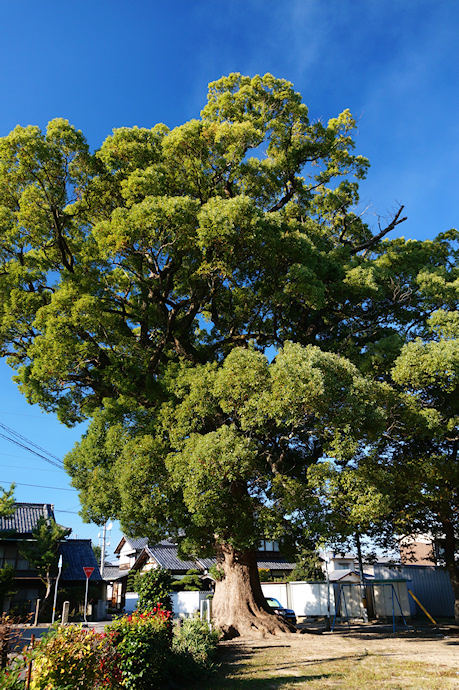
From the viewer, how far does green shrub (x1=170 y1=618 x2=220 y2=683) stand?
7.78 metres

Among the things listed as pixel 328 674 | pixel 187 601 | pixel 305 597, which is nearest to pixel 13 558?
pixel 187 601

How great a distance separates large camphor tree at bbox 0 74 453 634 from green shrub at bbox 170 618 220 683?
2033mm

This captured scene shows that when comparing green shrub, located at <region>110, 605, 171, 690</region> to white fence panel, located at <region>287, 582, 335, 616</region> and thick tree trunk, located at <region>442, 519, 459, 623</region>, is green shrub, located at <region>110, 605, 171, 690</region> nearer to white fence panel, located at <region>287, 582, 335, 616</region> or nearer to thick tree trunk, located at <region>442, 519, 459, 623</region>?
thick tree trunk, located at <region>442, 519, 459, 623</region>

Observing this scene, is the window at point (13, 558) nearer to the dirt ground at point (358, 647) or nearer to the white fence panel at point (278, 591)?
the white fence panel at point (278, 591)

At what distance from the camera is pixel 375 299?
14.9 metres

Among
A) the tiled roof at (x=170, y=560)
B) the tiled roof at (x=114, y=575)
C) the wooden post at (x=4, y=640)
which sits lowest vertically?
the wooden post at (x=4, y=640)

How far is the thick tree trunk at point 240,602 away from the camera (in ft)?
43.9

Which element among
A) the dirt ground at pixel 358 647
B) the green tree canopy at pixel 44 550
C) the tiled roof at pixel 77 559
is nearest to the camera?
the dirt ground at pixel 358 647

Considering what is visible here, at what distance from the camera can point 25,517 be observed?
30328mm

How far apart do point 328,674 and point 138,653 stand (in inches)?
145

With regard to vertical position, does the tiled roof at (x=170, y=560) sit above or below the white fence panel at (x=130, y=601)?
above

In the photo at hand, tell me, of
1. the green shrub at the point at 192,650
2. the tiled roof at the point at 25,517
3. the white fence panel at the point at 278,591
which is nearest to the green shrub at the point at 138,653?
the green shrub at the point at 192,650

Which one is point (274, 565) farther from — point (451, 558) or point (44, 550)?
point (451, 558)

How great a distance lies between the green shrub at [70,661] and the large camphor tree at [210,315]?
4996 millimetres
